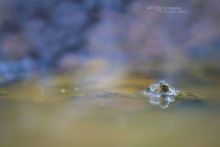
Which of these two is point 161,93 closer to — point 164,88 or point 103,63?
point 164,88

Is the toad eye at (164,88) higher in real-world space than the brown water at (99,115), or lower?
higher

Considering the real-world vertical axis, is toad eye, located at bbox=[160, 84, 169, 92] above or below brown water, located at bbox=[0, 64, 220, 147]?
above

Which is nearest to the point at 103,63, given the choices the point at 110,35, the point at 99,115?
the point at 110,35

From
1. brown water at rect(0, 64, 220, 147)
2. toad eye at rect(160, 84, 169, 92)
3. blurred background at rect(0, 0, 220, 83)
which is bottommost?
brown water at rect(0, 64, 220, 147)

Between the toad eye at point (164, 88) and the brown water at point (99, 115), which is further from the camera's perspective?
the toad eye at point (164, 88)

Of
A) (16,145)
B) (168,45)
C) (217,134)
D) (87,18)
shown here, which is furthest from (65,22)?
(217,134)

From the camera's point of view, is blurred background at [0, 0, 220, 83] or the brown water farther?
blurred background at [0, 0, 220, 83]

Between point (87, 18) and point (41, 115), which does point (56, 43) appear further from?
point (41, 115)
